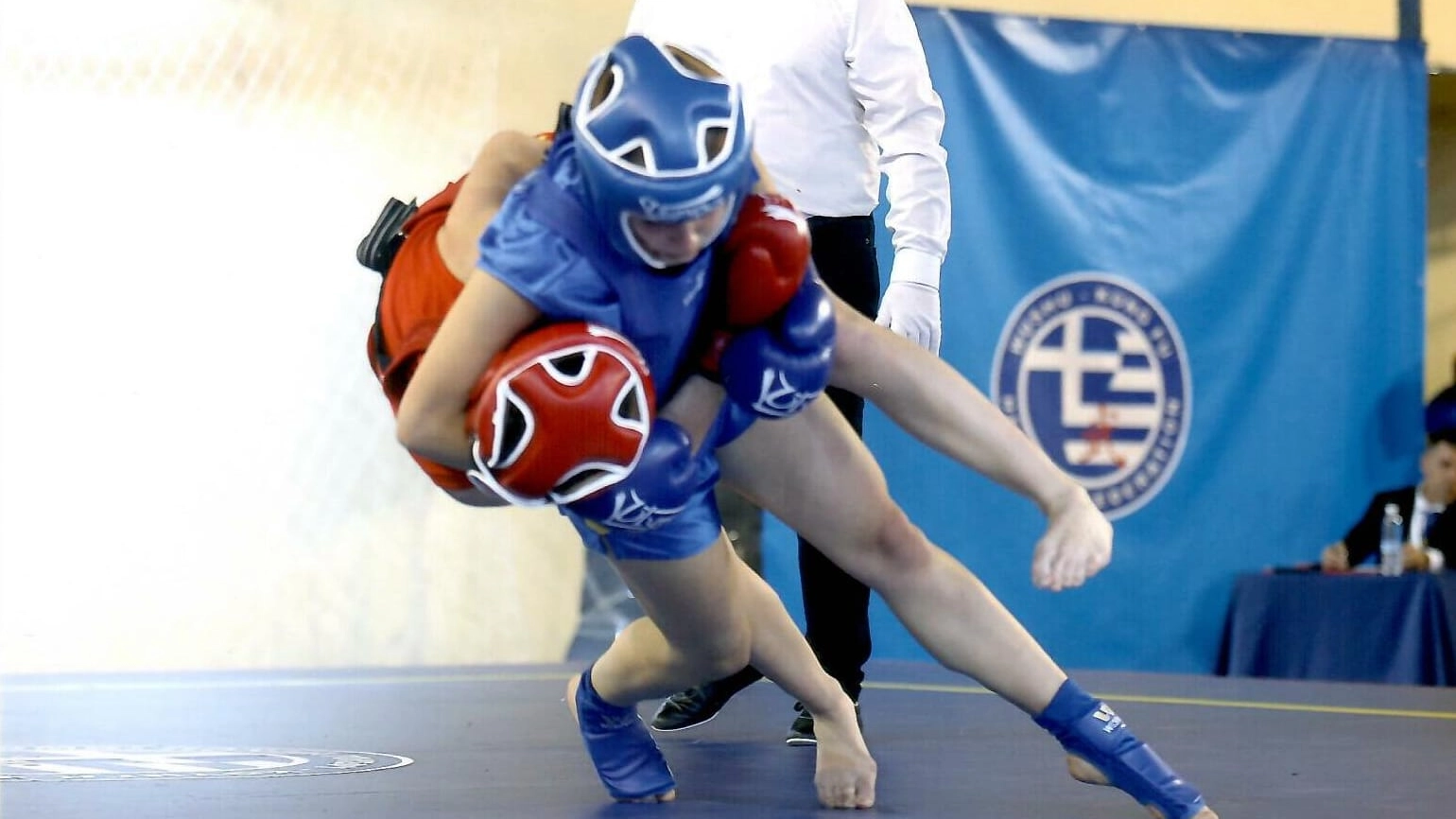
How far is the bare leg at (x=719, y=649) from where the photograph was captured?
2.40 meters

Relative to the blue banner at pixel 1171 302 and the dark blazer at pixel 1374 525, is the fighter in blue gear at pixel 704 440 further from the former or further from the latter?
the dark blazer at pixel 1374 525

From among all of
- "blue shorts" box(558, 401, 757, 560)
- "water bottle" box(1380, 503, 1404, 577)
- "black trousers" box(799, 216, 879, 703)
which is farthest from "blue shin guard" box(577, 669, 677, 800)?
"water bottle" box(1380, 503, 1404, 577)

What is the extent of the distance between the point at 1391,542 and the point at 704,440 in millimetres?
3905

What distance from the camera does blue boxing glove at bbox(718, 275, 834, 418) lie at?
2.13 m

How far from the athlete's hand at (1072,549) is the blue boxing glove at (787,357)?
33 centimetres

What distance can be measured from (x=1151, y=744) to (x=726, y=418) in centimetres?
132

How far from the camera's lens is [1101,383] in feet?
19.1

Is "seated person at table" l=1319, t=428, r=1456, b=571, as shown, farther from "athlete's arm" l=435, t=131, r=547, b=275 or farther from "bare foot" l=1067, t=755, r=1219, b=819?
"athlete's arm" l=435, t=131, r=547, b=275

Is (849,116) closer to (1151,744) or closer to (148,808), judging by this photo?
(1151,744)

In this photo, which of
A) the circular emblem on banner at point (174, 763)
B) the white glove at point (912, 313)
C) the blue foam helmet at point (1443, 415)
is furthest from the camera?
the blue foam helmet at point (1443, 415)

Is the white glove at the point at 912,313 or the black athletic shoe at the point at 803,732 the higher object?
the white glove at the point at 912,313

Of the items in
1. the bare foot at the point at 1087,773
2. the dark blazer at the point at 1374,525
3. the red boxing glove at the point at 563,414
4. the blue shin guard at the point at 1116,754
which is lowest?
the dark blazer at the point at 1374,525

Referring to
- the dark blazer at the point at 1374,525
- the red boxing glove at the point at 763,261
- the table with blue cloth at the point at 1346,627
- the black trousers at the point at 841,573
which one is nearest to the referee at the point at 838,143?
the black trousers at the point at 841,573

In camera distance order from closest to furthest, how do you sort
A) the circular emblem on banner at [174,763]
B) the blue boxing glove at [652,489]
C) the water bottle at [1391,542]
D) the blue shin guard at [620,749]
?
the blue boxing glove at [652,489]
the blue shin guard at [620,749]
the circular emblem on banner at [174,763]
the water bottle at [1391,542]
